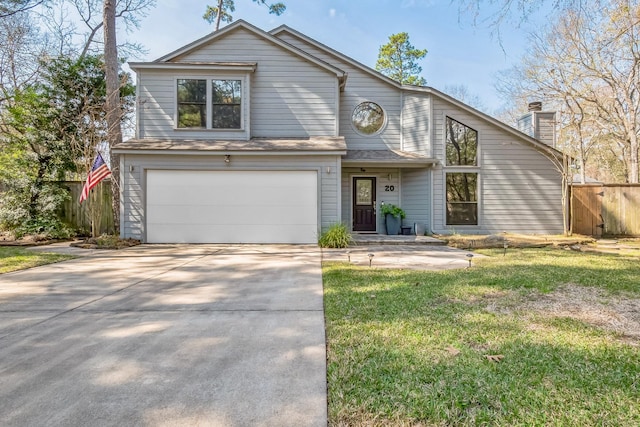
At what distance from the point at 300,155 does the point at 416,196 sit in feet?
14.7

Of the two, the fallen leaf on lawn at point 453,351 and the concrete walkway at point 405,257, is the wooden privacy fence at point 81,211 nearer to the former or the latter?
the concrete walkway at point 405,257

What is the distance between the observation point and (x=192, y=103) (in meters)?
9.97

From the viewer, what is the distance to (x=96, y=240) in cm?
862

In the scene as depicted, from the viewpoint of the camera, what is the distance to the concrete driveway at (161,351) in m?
1.79

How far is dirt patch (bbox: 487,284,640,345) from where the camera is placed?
3016 mm

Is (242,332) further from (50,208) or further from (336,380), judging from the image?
(50,208)

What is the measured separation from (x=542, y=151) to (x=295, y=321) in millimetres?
11004

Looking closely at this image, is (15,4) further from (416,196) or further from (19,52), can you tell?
(416,196)

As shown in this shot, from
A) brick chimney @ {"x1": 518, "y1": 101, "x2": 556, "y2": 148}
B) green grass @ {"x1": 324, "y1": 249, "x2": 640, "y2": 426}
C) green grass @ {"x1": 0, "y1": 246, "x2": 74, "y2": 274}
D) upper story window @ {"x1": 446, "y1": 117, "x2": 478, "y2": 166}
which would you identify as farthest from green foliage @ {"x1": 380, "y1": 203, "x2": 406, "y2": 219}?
green grass @ {"x1": 0, "y1": 246, "x2": 74, "y2": 274}

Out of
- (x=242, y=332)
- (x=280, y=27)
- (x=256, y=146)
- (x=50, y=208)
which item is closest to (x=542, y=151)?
(x=256, y=146)

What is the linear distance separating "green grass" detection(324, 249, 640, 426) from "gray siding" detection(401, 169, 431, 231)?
676cm

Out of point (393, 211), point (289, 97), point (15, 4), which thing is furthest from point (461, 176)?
point (15, 4)

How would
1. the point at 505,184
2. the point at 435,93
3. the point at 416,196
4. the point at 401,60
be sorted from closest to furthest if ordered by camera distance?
the point at 435,93
the point at 505,184
the point at 416,196
the point at 401,60

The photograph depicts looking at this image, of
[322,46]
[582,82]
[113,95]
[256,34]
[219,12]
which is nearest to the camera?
[113,95]
